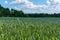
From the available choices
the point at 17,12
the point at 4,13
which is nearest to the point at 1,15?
the point at 4,13

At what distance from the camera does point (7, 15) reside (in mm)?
94562

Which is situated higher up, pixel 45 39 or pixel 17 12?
pixel 45 39

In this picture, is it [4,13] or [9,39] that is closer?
[9,39]

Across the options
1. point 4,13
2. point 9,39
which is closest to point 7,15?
point 4,13

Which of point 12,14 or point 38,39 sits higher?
point 38,39

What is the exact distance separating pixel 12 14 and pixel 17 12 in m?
2.20

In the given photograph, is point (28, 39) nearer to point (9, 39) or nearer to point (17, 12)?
point (9, 39)

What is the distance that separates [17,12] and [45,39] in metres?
77.9

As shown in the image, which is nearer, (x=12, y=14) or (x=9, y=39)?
(x=9, y=39)

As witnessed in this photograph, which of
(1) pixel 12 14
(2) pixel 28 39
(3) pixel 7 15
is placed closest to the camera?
(2) pixel 28 39

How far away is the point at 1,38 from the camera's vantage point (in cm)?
1121

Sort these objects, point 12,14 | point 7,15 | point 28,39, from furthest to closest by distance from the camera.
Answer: point 7,15 → point 12,14 → point 28,39

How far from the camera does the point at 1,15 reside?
9256 centimetres

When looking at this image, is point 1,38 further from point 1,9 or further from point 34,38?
point 1,9
